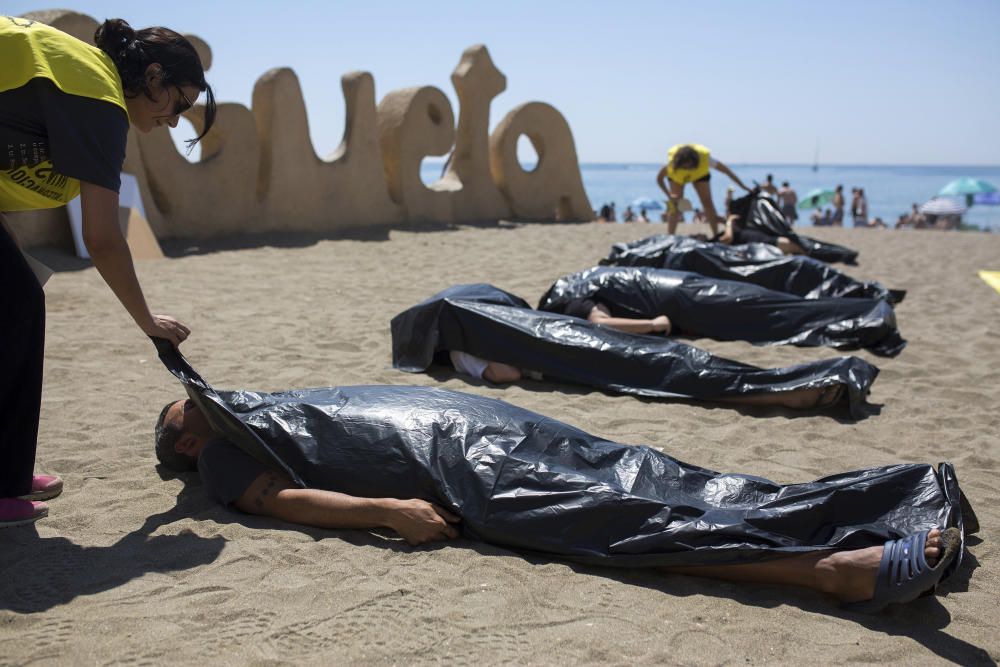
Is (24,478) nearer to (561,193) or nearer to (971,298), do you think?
(971,298)

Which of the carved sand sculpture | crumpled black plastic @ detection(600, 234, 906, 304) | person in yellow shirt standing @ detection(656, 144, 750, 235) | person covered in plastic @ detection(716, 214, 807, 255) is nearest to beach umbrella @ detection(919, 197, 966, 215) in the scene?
the carved sand sculpture

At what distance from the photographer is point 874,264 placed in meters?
9.67

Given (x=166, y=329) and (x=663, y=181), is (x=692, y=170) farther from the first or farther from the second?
(x=166, y=329)

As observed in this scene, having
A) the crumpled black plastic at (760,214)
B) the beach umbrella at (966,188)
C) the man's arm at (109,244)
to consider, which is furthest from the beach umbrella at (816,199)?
the man's arm at (109,244)

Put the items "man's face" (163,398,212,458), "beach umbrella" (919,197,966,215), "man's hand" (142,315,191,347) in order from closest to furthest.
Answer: "man's hand" (142,315,191,347)
"man's face" (163,398,212,458)
"beach umbrella" (919,197,966,215)

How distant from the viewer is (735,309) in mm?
5555

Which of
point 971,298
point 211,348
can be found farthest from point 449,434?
point 971,298

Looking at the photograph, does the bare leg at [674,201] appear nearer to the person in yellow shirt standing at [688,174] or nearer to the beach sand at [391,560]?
the person in yellow shirt standing at [688,174]

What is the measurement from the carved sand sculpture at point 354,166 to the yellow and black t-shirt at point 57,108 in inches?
252

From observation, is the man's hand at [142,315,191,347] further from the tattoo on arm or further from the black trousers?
the tattoo on arm

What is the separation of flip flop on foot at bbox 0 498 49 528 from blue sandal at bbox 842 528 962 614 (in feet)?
8.32

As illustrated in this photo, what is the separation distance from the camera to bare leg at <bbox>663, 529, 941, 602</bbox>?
2.26m

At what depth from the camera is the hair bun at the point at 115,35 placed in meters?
2.46

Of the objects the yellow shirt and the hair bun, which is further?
the yellow shirt
